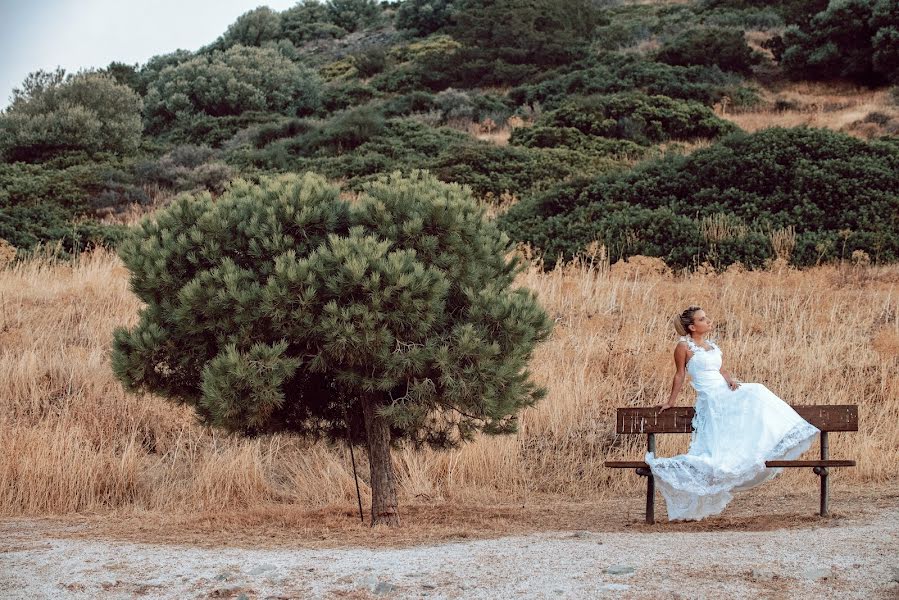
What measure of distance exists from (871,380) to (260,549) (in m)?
6.77

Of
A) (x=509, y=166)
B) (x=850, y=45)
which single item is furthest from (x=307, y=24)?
(x=509, y=166)

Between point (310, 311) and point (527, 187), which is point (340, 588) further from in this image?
point (527, 187)

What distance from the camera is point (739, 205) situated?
15.5 m

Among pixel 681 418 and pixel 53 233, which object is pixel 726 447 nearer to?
pixel 681 418

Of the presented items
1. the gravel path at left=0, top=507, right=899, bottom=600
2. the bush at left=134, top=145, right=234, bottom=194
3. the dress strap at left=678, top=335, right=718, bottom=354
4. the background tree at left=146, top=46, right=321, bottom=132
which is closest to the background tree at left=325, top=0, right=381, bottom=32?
the background tree at left=146, top=46, right=321, bottom=132

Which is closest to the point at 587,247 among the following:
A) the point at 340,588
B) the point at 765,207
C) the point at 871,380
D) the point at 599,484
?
the point at 765,207

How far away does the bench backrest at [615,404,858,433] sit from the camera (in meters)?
7.04

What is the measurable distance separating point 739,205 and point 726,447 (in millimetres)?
9354

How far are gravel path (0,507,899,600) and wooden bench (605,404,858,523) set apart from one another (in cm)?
69

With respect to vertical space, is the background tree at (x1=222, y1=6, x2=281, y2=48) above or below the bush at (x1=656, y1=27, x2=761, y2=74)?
above

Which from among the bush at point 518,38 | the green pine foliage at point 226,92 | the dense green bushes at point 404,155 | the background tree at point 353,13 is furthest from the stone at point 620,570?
the background tree at point 353,13

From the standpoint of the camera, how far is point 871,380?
33.2ft

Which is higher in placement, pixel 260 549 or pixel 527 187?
pixel 527 187

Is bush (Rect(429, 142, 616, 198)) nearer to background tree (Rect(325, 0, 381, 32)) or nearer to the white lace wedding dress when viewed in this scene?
the white lace wedding dress
